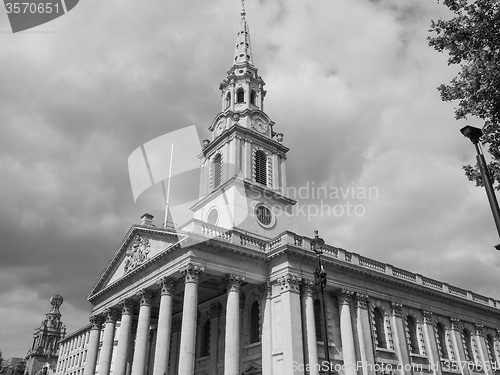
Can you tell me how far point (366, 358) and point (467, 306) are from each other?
1719cm

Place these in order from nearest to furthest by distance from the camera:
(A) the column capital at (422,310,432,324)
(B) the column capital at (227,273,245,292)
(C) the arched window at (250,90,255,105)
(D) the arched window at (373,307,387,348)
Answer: (B) the column capital at (227,273,245,292)
(D) the arched window at (373,307,387,348)
(A) the column capital at (422,310,432,324)
(C) the arched window at (250,90,255,105)

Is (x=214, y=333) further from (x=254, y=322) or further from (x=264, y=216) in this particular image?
(x=264, y=216)

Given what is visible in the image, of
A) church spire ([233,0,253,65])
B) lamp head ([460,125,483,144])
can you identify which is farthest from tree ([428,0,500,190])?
church spire ([233,0,253,65])

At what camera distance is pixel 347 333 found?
30.1m

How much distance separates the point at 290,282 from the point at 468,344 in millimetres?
22757

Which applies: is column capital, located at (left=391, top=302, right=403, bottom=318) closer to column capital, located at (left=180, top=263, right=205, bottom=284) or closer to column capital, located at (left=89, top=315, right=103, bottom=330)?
column capital, located at (left=180, top=263, right=205, bottom=284)

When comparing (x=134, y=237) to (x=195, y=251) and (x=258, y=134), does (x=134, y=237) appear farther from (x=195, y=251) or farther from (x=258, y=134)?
(x=258, y=134)

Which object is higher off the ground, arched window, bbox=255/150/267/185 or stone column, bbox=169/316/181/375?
arched window, bbox=255/150/267/185

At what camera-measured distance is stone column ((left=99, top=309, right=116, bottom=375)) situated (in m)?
32.8

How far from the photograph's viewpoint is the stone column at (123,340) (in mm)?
30038

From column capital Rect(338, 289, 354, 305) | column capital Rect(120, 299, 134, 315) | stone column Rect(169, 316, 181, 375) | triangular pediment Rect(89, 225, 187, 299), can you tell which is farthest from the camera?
stone column Rect(169, 316, 181, 375)

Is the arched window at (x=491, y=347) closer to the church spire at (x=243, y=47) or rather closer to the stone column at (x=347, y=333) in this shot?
the stone column at (x=347, y=333)

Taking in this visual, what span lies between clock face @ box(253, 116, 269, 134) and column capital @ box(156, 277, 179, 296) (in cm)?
2062

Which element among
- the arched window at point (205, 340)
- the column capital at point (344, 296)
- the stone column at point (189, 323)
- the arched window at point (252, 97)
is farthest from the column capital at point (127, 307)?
the arched window at point (252, 97)
